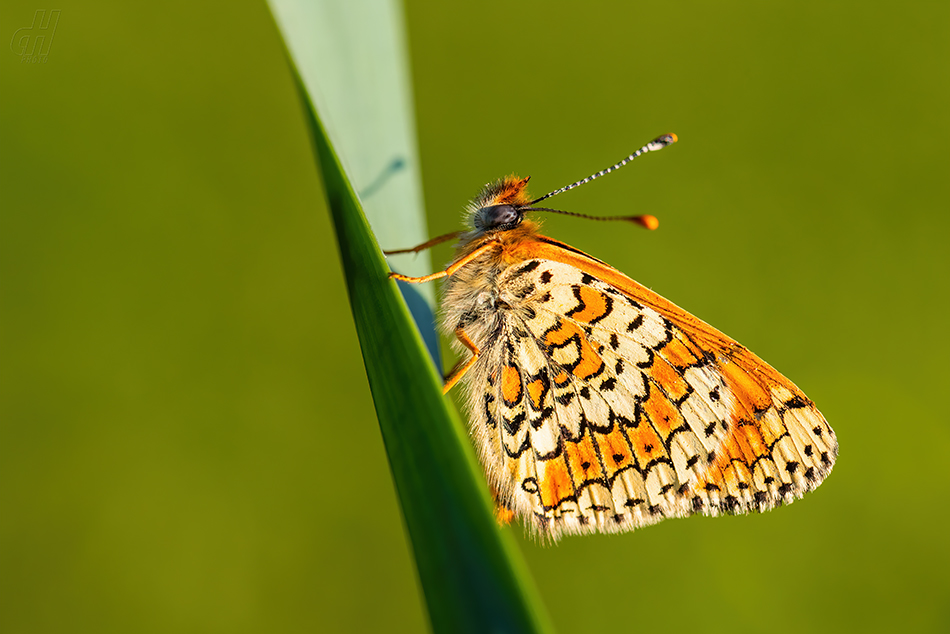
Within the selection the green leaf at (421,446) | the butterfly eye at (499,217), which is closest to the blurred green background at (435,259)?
the butterfly eye at (499,217)

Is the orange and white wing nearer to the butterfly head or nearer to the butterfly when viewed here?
the butterfly

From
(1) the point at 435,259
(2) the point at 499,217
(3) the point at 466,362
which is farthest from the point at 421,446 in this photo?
(1) the point at 435,259

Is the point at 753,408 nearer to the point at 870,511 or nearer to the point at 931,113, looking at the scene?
the point at 870,511

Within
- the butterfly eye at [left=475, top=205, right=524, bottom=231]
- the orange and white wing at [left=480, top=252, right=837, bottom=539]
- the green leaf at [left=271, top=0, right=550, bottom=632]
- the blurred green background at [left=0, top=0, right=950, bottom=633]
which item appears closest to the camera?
the green leaf at [left=271, top=0, right=550, bottom=632]

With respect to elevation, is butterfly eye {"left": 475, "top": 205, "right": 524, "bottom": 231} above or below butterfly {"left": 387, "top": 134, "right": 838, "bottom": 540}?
above

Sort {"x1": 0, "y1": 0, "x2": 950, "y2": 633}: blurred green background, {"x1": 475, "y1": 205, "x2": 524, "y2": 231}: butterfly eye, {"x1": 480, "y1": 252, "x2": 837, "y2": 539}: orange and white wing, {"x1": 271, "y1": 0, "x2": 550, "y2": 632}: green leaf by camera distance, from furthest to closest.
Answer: {"x1": 0, "y1": 0, "x2": 950, "y2": 633}: blurred green background
{"x1": 475, "y1": 205, "x2": 524, "y2": 231}: butterfly eye
{"x1": 480, "y1": 252, "x2": 837, "y2": 539}: orange and white wing
{"x1": 271, "y1": 0, "x2": 550, "y2": 632}: green leaf

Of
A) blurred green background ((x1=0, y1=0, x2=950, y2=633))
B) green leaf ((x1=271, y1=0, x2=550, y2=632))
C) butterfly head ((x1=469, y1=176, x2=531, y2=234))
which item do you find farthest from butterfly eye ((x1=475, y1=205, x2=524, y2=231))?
blurred green background ((x1=0, y1=0, x2=950, y2=633))

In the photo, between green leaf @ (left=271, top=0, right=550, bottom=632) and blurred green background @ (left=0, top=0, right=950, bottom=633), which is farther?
blurred green background @ (left=0, top=0, right=950, bottom=633)

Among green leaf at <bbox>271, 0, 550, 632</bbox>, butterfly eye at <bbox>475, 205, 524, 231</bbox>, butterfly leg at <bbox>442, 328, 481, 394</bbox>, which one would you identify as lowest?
green leaf at <bbox>271, 0, 550, 632</bbox>
